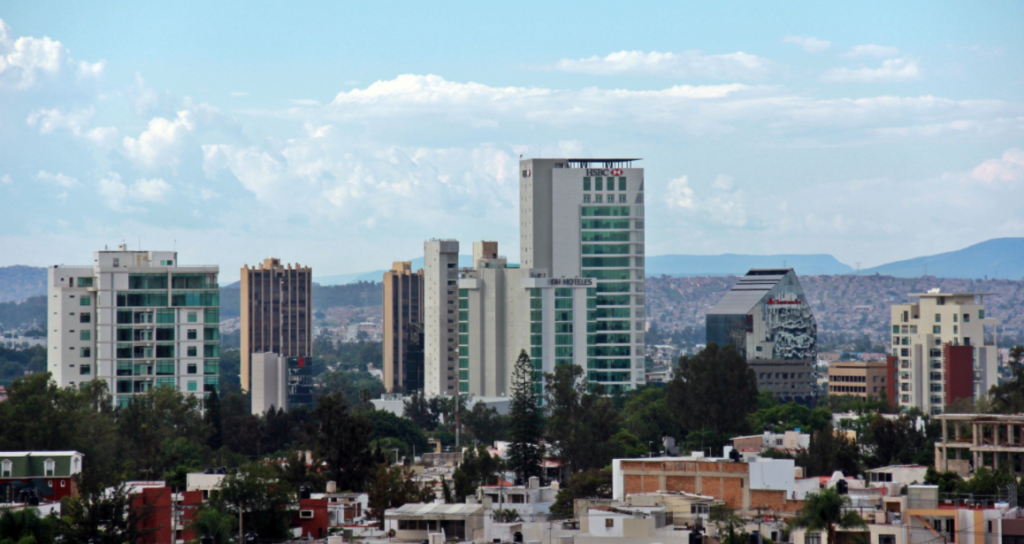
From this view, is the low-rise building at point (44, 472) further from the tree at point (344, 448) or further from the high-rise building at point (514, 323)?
the high-rise building at point (514, 323)

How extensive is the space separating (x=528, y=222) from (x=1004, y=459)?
86.0 metres

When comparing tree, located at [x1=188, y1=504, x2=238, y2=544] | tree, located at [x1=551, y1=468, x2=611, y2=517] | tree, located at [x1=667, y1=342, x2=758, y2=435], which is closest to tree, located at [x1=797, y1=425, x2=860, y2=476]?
tree, located at [x1=551, y1=468, x2=611, y2=517]

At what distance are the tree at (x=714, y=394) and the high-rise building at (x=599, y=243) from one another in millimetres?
44027

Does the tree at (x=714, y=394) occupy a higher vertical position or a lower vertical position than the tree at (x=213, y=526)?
higher

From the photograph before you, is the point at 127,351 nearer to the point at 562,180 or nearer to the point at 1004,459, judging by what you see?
the point at 562,180

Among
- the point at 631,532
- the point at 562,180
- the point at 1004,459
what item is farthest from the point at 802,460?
the point at 562,180

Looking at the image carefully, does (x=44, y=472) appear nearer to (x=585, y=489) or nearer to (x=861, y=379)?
(x=585, y=489)

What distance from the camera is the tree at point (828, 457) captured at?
8756 centimetres

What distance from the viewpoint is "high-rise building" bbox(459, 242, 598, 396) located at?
503 feet

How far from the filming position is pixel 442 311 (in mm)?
170500

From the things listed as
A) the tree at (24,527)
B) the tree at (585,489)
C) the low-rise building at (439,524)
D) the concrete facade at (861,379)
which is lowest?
the tree at (585,489)


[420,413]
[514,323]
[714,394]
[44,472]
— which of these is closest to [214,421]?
[714,394]

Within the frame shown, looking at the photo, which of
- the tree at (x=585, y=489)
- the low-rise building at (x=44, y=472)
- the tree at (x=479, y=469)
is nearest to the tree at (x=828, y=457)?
the tree at (x=585, y=489)

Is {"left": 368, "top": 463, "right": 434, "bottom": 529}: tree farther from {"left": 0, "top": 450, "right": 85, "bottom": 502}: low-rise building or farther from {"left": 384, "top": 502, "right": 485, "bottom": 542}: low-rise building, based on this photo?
{"left": 0, "top": 450, "right": 85, "bottom": 502}: low-rise building
